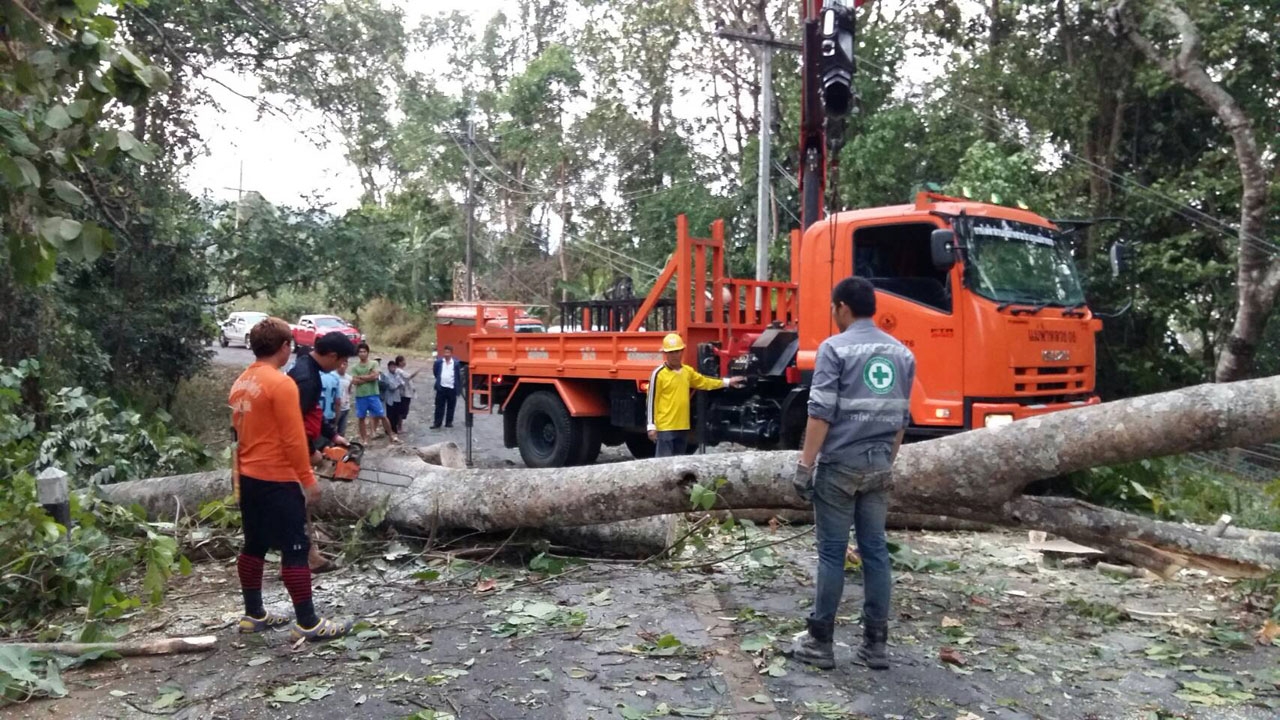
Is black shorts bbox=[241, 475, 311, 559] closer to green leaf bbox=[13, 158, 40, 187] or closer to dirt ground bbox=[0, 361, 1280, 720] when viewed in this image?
dirt ground bbox=[0, 361, 1280, 720]

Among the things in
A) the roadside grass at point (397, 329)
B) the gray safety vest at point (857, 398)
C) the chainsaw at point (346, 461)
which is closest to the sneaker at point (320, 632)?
the chainsaw at point (346, 461)

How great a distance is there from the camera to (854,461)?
14.6 feet

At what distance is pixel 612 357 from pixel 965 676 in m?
6.02

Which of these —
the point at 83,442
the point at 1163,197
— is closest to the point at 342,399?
the point at 83,442

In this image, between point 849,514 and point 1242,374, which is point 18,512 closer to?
point 849,514

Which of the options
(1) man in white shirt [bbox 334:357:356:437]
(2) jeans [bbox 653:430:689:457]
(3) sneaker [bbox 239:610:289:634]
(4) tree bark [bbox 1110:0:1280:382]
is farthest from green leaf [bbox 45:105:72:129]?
(4) tree bark [bbox 1110:0:1280:382]

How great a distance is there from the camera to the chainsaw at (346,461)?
248 inches

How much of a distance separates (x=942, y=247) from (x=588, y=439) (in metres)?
4.57

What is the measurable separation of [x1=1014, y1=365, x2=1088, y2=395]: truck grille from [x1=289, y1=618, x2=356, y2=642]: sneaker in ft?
16.5

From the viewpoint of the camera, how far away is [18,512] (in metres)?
5.50

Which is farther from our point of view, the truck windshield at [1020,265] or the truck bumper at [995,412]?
the truck windshield at [1020,265]

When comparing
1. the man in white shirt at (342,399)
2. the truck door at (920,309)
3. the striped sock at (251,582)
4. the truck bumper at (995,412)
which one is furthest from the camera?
the man in white shirt at (342,399)

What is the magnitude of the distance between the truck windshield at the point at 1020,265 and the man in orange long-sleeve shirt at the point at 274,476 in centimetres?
497

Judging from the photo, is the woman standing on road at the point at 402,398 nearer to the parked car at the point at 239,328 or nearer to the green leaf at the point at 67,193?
the green leaf at the point at 67,193
